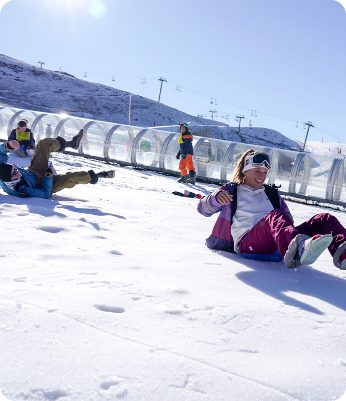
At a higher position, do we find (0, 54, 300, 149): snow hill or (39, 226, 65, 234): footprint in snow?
(0, 54, 300, 149): snow hill

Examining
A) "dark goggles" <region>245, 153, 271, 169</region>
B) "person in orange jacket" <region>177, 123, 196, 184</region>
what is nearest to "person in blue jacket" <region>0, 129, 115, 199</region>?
"dark goggles" <region>245, 153, 271, 169</region>

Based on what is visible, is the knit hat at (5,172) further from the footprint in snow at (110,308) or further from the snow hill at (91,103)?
the snow hill at (91,103)

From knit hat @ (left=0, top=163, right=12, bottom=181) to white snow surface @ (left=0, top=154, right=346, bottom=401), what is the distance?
183 centimetres

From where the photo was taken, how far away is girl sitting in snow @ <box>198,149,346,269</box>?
104 inches

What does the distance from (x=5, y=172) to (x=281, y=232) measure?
12.0 ft

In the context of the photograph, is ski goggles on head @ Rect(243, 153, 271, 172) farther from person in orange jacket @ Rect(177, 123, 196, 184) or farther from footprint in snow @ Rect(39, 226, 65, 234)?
person in orange jacket @ Rect(177, 123, 196, 184)

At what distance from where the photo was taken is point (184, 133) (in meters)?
11.1

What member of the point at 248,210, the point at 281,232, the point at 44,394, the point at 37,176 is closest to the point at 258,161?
the point at 248,210

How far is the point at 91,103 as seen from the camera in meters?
68.1

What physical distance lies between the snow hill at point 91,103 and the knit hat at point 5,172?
52.2 m

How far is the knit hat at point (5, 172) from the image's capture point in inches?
186

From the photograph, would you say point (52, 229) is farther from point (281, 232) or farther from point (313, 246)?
point (313, 246)

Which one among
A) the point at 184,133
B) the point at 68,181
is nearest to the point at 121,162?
the point at 184,133

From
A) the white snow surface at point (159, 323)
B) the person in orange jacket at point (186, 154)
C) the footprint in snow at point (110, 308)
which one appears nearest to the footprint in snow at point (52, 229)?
the white snow surface at point (159, 323)
